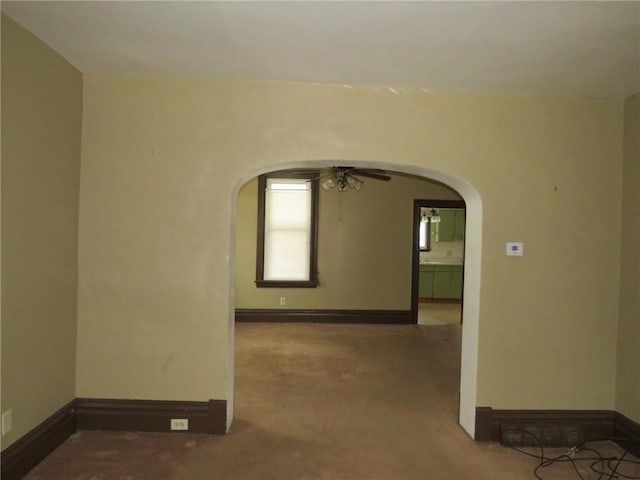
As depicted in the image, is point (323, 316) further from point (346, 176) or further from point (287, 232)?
point (346, 176)

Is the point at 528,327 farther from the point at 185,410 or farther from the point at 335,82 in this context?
the point at 185,410

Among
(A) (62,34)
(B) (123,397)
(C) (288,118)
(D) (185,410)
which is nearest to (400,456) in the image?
(D) (185,410)

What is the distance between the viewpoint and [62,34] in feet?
6.99

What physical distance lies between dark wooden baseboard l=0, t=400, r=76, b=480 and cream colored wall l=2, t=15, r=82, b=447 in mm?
46

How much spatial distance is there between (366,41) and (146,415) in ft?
9.09

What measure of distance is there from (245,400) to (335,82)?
262 centimetres

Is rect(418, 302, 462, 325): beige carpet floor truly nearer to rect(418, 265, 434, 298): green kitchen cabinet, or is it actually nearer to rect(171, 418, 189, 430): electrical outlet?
rect(418, 265, 434, 298): green kitchen cabinet

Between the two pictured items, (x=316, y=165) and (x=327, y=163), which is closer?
(x=327, y=163)

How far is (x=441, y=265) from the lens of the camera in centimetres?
869

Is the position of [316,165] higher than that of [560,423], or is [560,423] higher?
[316,165]

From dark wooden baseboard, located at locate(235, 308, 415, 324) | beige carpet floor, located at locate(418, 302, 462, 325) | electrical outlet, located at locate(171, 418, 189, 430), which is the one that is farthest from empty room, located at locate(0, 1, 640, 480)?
beige carpet floor, located at locate(418, 302, 462, 325)

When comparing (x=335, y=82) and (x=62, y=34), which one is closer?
(x=62, y=34)

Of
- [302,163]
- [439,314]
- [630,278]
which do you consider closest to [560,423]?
[630,278]

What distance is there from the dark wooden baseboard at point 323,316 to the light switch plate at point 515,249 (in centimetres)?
369
